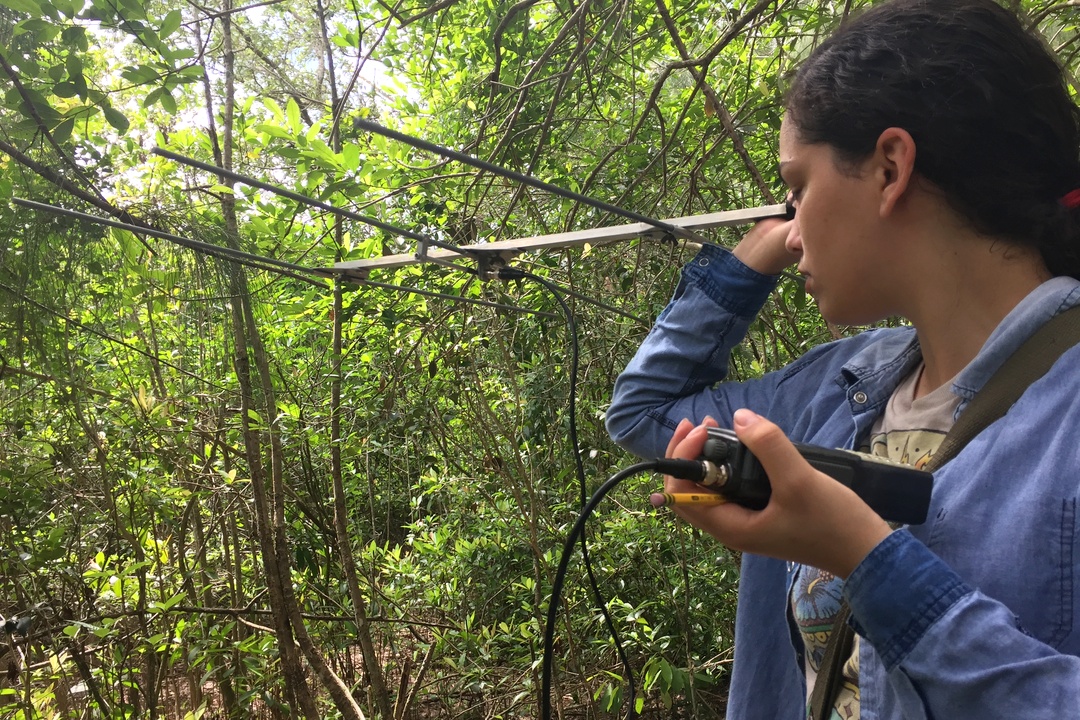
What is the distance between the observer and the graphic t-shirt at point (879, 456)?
75cm

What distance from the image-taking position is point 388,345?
8.09 ft

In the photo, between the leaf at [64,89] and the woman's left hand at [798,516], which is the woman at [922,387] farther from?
the leaf at [64,89]

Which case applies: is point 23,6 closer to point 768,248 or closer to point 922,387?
point 768,248

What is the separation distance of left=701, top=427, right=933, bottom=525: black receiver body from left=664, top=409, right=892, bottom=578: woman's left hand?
2 cm

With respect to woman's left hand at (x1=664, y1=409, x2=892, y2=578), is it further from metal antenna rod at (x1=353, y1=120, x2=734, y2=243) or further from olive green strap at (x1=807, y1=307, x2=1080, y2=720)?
metal antenna rod at (x1=353, y1=120, x2=734, y2=243)

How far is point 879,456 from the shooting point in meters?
0.78

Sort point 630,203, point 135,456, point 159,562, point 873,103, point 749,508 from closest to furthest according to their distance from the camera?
point 749,508 < point 873,103 < point 630,203 < point 159,562 < point 135,456

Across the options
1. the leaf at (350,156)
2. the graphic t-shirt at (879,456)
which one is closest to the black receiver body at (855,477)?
the graphic t-shirt at (879,456)

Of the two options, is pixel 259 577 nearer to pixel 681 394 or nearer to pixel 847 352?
pixel 681 394

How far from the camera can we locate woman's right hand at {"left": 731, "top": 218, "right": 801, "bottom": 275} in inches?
39.9

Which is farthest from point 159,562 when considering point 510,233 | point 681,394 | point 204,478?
point 681,394

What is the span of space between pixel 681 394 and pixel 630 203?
46.9 inches

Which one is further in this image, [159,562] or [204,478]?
[204,478]

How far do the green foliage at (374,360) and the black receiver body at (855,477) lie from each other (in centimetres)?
122
